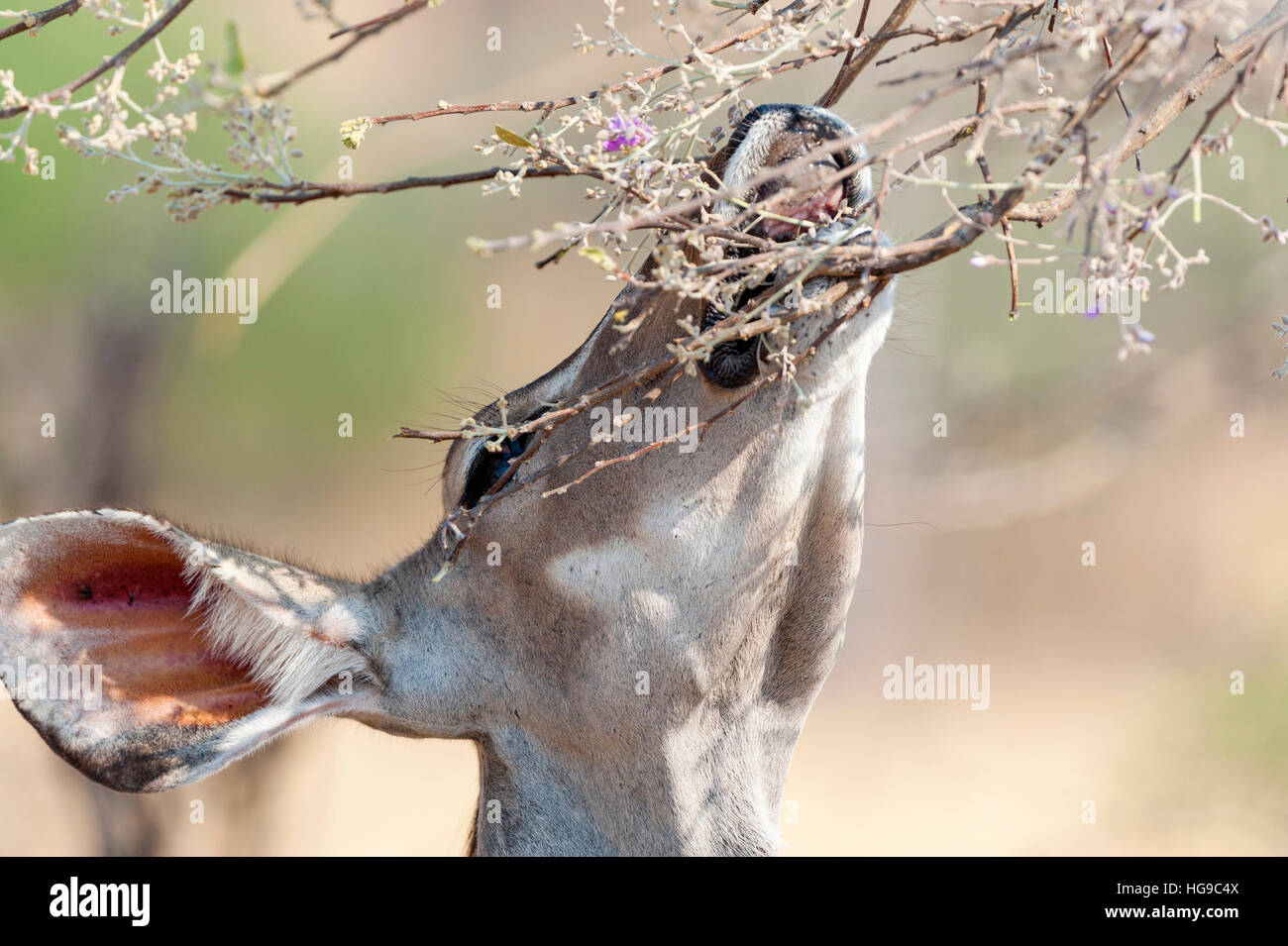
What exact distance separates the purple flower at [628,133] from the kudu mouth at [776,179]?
0.17 m

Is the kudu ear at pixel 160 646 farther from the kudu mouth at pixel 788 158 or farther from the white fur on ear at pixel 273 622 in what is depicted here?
the kudu mouth at pixel 788 158

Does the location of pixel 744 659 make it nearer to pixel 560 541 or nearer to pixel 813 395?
pixel 560 541

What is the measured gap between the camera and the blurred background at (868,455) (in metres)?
5.70

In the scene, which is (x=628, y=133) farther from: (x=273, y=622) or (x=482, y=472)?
(x=273, y=622)

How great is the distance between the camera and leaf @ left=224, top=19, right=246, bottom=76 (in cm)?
130

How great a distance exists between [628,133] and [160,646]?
1469mm

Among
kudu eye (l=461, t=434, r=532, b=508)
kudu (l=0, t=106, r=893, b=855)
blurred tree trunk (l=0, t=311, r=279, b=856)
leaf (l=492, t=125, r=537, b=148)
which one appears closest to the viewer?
leaf (l=492, t=125, r=537, b=148)

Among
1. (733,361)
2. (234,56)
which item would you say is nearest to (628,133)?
(733,361)

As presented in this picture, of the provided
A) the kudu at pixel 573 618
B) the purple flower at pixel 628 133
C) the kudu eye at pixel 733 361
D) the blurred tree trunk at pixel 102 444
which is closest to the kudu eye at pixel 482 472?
the kudu at pixel 573 618

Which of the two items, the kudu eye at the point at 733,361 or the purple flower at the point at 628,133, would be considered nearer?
the purple flower at the point at 628,133

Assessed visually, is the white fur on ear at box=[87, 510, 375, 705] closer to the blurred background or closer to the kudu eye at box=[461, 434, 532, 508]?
the kudu eye at box=[461, 434, 532, 508]

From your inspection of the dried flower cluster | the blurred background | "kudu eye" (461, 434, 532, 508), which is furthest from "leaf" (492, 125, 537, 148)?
the blurred background

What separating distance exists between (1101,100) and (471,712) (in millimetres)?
1839

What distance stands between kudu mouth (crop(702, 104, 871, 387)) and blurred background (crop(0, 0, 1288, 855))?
124 inches
